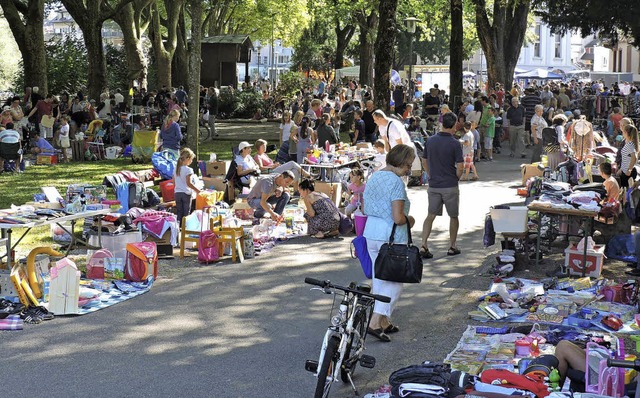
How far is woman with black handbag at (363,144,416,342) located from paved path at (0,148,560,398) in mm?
656

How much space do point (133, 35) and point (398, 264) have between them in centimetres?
3291

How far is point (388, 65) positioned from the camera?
74.4 ft

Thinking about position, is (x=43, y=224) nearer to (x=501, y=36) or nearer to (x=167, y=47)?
(x=501, y=36)

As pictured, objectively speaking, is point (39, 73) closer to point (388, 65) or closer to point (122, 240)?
point (388, 65)

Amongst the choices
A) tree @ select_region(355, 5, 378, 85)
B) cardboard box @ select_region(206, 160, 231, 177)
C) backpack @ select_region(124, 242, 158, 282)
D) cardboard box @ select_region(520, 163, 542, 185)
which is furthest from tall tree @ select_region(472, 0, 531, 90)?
backpack @ select_region(124, 242, 158, 282)

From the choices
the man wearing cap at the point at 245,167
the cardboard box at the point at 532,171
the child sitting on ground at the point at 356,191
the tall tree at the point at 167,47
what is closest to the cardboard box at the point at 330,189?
the man wearing cap at the point at 245,167

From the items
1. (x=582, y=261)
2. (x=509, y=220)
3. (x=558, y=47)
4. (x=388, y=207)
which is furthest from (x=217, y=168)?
(x=558, y=47)

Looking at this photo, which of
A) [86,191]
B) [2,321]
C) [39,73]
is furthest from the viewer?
[39,73]

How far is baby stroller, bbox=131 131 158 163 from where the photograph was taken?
23.7 metres

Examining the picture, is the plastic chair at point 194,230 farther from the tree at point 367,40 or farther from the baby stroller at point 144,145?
the tree at point 367,40

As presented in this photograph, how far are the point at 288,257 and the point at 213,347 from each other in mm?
4186

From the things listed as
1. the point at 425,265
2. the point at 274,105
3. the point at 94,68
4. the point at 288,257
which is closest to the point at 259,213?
the point at 288,257

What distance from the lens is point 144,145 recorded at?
77.6ft

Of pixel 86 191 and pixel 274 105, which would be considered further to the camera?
pixel 274 105
